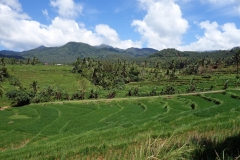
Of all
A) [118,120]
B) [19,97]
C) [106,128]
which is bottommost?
[19,97]

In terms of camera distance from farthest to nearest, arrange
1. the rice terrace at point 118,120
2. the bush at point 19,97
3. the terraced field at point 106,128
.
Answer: the bush at point 19,97 → the terraced field at point 106,128 → the rice terrace at point 118,120

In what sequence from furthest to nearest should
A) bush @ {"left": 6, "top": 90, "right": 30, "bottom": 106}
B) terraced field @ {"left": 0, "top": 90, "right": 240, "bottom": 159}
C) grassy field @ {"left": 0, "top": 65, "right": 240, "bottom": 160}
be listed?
bush @ {"left": 6, "top": 90, "right": 30, "bottom": 106} < terraced field @ {"left": 0, "top": 90, "right": 240, "bottom": 159} < grassy field @ {"left": 0, "top": 65, "right": 240, "bottom": 160}

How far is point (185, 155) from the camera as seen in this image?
516 cm

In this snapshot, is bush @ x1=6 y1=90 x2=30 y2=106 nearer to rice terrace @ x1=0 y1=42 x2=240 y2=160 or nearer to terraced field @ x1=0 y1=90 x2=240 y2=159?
rice terrace @ x1=0 y1=42 x2=240 y2=160

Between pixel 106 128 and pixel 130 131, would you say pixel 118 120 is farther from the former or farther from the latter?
pixel 130 131

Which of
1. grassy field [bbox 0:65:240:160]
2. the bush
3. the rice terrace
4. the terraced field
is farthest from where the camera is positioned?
the bush

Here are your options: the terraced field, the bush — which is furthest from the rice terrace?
the bush

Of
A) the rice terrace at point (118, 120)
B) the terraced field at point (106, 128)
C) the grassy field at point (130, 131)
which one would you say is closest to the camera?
Answer: the grassy field at point (130, 131)

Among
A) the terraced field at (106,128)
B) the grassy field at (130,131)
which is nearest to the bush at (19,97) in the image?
the grassy field at (130,131)

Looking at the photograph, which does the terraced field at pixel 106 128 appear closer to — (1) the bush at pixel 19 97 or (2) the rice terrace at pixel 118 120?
(2) the rice terrace at pixel 118 120

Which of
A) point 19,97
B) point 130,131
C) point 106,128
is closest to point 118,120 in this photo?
point 106,128

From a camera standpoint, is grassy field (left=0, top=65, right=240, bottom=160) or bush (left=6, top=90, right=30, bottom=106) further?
bush (left=6, top=90, right=30, bottom=106)

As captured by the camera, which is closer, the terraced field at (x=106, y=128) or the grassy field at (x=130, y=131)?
the grassy field at (x=130, y=131)

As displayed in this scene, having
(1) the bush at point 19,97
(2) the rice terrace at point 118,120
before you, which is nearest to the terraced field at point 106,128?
(2) the rice terrace at point 118,120
